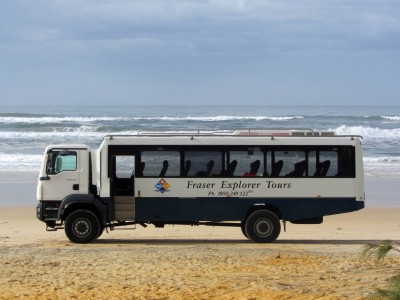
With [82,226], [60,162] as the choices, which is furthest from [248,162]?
[60,162]

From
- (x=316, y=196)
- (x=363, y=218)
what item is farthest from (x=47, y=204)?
(x=363, y=218)

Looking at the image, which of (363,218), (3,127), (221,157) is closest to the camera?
(221,157)

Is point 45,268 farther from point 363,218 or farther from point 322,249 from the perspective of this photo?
point 363,218

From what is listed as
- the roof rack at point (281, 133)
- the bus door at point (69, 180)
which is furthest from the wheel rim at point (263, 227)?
the bus door at point (69, 180)

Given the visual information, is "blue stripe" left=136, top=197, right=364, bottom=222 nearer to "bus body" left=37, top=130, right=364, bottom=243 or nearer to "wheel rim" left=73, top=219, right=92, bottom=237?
"bus body" left=37, top=130, right=364, bottom=243

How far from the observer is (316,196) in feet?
66.1

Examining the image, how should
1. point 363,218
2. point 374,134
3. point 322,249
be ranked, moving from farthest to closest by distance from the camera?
point 374,134 < point 363,218 < point 322,249

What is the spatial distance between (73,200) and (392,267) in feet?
24.4

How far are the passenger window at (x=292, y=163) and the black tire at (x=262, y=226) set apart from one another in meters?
1.00

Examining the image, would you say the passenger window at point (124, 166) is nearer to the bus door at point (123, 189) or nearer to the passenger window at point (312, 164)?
the bus door at point (123, 189)

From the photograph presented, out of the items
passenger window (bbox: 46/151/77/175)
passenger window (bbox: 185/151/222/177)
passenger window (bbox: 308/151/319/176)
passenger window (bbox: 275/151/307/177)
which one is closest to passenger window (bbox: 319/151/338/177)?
passenger window (bbox: 308/151/319/176)

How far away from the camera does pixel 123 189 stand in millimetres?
20109

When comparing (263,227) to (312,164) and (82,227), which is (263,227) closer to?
(312,164)

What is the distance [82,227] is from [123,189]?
4.07 ft
